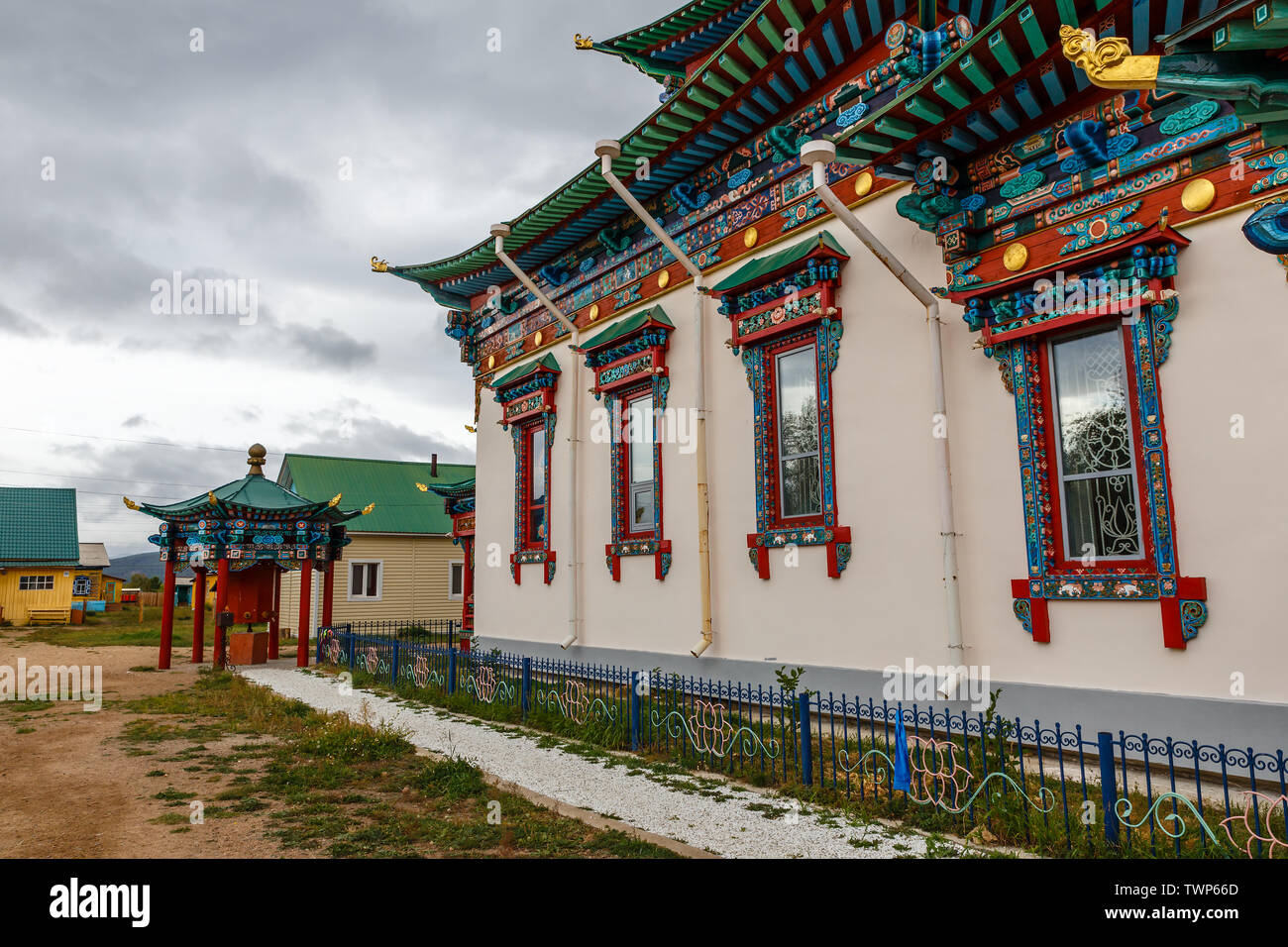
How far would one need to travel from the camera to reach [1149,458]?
648 cm

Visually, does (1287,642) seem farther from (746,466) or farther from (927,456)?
(746,466)

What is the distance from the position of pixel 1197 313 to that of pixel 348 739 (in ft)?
29.6

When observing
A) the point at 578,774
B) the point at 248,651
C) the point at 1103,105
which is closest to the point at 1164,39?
the point at 1103,105

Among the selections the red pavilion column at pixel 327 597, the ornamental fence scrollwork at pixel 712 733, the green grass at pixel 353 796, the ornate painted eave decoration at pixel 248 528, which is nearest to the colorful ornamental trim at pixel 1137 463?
the ornamental fence scrollwork at pixel 712 733

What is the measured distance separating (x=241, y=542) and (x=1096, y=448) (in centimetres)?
1713

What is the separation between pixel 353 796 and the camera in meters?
6.94

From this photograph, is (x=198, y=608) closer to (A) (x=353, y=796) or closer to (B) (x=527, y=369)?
(B) (x=527, y=369)

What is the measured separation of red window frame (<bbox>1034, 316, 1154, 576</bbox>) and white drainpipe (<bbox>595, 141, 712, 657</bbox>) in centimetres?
437

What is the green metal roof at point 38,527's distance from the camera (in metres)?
35.9

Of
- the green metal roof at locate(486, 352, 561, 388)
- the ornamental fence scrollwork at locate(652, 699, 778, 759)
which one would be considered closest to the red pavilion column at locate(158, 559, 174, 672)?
the green metal roof at locate(486, 352, 561, 388)

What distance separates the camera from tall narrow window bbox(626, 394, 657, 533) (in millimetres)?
11898

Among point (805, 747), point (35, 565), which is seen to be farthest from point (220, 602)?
point (35, 565)

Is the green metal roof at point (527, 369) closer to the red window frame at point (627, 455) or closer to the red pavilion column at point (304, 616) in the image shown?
the red window frame at point (627, 455)

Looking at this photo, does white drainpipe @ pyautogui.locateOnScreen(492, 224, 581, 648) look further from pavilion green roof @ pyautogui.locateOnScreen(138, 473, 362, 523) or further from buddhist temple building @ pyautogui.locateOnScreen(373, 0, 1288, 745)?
pavilion green roof @ pyautogui.locateOnScreen(138, 473, 362, 523)
